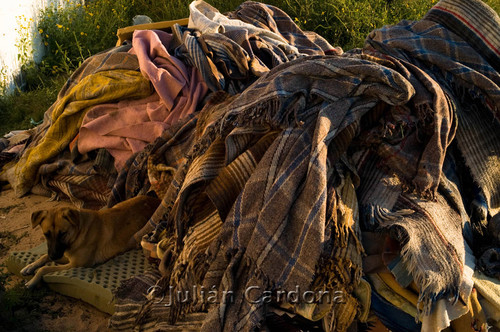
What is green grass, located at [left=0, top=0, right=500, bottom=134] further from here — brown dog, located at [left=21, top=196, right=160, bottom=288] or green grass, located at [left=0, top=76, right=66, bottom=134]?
brown dog, located at [left=21, top=196, right=160, bottom=288]

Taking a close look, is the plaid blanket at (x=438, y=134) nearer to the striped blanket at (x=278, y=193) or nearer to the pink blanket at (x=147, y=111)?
the striped blanket at (x=278, y=193)

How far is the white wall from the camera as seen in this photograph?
22.3 feet

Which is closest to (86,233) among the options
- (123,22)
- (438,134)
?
(438,134)

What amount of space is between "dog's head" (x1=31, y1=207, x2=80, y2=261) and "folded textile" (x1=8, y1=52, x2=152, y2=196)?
1327 millimetres

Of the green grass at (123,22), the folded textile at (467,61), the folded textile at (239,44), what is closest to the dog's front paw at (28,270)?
the folded textile at (239,44)

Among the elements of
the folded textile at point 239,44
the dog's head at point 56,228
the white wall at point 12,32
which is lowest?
the dog's head at point 56,228

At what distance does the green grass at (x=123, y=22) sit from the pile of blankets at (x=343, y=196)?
354 cm

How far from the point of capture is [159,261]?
3.71 m

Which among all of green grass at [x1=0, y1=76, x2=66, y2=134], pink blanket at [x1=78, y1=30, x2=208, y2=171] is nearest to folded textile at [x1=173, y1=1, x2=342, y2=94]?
pink blanket at [x1=78, y1=30, x2=208, y2=171]

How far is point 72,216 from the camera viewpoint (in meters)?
3.71

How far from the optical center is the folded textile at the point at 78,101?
4.73m

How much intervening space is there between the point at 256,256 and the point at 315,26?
17.1ft

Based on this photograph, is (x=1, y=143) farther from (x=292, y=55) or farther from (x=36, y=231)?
(x=292, y=55)

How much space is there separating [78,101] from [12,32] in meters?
2.78
